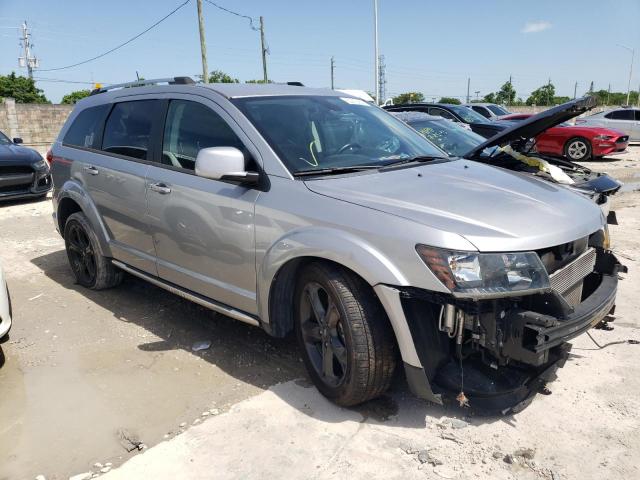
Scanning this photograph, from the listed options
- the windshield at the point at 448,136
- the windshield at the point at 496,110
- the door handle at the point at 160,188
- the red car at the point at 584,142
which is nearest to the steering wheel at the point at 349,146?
the door handle at the point at 160,188

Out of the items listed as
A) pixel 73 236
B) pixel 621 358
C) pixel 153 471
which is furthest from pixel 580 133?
pixel 153 471

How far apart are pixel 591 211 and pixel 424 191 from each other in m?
1.01

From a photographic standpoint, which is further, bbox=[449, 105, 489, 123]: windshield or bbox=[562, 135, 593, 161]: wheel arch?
bbox=[562, 135, 593, 161]: wheel arch

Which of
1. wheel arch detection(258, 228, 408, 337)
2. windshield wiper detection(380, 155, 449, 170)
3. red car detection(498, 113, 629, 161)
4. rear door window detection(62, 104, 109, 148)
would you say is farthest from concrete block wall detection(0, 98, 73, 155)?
wheel arch detection(258, 228, 408, 337)

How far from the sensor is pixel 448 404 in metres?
3.11

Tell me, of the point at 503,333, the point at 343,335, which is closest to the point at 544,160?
the point at 503,333

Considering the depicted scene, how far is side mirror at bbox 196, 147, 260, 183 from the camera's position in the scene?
3076 mm

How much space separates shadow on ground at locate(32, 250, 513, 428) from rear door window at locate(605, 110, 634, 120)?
1920 centimetres

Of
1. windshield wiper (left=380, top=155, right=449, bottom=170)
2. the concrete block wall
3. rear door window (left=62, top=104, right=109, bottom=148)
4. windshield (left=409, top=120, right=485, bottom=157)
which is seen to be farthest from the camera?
the concrete block wall

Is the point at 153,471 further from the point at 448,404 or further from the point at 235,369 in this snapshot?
the point at 448,404

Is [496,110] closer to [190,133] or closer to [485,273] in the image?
[190,133]

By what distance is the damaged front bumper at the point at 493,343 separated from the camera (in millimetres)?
2508

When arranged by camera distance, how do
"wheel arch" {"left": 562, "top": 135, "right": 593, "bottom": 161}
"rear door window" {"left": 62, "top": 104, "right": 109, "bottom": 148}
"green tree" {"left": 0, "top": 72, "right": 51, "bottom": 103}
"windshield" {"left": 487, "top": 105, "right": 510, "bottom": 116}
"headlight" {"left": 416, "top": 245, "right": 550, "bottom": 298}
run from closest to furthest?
"headlight" {"left": 416, "top": 245, "right": 550, "bottom": 298} < "rear door window" {"left": 62, "top": 104, "right": 109, "bottom": 148} < "wheel arch" {"left": 562, "top": 135, "right": 593, "bottom": 161} < "windshield" {"left": 487, "top": 105, "right": 510, "bottom": 116} < "green tree" {"left": 0, "top": 72, "right": 51, "bottom": 103}

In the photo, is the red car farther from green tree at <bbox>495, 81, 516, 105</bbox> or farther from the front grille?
green tree at <bbox>495, 81, 516, 105</bbox>
